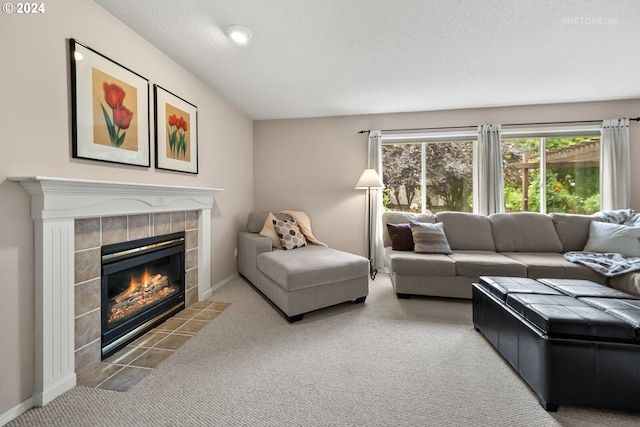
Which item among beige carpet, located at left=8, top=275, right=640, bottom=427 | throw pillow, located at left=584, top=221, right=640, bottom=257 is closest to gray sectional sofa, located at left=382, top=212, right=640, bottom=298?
throw pillow, located at left=584, top=221, right=640, bottom=257

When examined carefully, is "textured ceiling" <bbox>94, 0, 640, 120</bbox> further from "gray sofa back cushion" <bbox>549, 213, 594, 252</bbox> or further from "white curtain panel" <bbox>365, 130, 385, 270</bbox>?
"gray sofa back cushion" <bbox>549, 213, 594, 252</bbox>

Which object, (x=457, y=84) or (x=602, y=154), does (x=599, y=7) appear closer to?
(x=457, y=84)

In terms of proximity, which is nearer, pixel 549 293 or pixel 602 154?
pixel 549 293

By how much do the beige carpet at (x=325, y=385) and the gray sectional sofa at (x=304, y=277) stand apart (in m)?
0.20

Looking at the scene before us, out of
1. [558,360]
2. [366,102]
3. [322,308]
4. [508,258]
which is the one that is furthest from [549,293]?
[366,102]

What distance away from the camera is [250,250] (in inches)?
124

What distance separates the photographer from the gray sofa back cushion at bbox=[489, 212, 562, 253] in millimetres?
3135

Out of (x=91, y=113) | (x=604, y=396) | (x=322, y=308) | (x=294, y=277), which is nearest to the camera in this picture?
(x=604, y=396)

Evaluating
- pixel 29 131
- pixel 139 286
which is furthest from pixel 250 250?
pixel 29 131

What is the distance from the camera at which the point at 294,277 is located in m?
2.30

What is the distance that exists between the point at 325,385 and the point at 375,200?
281cm

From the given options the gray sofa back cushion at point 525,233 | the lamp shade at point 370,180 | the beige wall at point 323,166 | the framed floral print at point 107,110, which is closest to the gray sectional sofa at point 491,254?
the gray sofa back cushion at point 525,233

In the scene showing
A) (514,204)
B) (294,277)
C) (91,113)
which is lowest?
(294,277)

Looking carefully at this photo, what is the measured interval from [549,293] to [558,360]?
1.83ft
